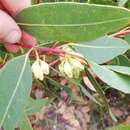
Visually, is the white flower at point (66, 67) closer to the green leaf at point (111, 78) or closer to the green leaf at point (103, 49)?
the green leaf at point (111, 78)

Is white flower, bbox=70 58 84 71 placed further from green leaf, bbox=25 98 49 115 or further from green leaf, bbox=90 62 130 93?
green leaf, bbox=25 98 49 115

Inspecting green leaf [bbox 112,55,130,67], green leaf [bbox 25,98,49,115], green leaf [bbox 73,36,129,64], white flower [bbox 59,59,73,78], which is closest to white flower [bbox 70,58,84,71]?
white flower [bbox 59,59,73,78]

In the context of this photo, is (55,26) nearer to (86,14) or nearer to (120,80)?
(86,14)

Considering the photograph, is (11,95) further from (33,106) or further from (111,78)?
(33,106)

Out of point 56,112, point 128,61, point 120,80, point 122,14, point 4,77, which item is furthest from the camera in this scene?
point 56,112

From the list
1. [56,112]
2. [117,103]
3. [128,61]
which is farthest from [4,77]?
[117,103]

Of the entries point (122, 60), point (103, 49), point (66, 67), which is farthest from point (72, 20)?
point (122, 60)
